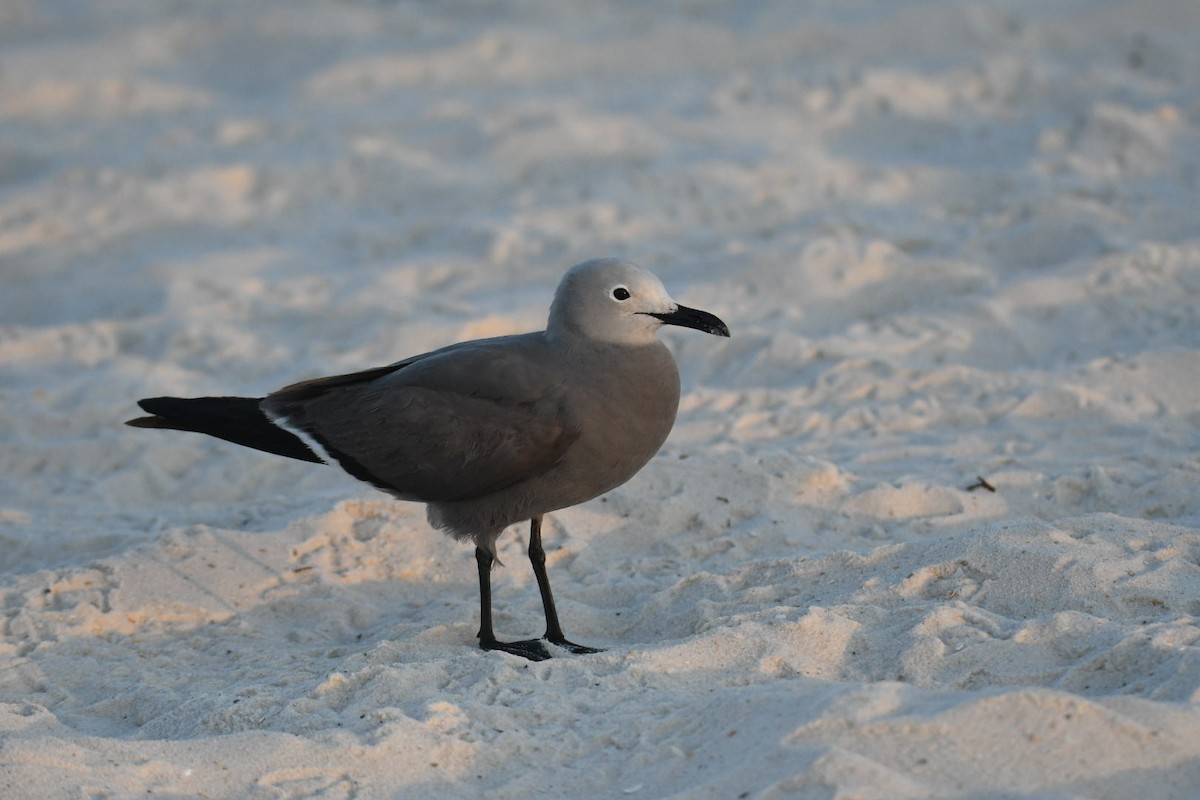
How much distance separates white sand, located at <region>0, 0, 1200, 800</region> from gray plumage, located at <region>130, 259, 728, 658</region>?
0.47 meters

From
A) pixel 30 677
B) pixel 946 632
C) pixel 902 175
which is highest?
pixel 902 175

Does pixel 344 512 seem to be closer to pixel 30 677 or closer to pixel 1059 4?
pixel 30 677

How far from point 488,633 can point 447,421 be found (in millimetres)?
673

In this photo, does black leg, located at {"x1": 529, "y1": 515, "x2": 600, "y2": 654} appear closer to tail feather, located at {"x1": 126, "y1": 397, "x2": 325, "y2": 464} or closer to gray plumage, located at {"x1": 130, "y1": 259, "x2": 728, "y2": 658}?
gray plumage, located at {"x1": 130, "y1": 259, "x2": 728, "y2": 658}

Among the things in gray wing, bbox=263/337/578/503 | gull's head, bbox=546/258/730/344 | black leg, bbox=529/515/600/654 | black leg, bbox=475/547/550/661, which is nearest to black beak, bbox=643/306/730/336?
gull's head, bbox=546/258/730/344

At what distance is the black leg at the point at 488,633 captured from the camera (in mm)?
4180

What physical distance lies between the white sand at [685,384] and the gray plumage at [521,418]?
0.47 metres

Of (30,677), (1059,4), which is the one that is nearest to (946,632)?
(30,677)

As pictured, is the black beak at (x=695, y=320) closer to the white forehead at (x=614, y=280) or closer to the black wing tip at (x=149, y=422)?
the white forehead at (x=614, y=280)

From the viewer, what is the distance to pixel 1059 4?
942 centimetres

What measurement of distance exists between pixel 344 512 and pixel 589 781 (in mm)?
2162

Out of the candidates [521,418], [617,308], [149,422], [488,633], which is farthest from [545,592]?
[149,422]

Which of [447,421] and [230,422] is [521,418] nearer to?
[447,421]

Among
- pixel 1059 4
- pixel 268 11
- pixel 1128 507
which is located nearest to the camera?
pixel 1128 507
